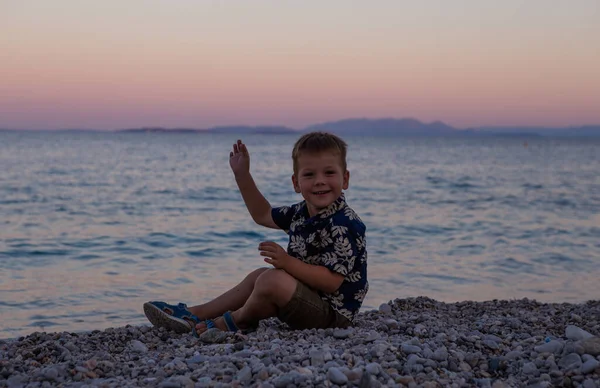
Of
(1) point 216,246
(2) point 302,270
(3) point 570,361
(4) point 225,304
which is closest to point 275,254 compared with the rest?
(2) point 302,270

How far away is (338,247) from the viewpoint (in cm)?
429


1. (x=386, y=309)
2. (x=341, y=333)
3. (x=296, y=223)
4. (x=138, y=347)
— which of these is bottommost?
(x=386, y=309)

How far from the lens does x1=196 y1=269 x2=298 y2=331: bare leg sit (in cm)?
423

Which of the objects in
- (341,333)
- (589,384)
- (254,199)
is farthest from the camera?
(254,199)

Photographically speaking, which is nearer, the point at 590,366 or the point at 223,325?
the point at 590,366

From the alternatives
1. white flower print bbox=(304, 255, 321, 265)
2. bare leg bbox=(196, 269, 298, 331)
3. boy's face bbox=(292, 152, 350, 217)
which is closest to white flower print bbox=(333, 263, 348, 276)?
white flower print bbox=(304, 255, 321, 265)

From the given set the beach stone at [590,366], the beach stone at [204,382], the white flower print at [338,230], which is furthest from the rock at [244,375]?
the beach stone at [590,366]

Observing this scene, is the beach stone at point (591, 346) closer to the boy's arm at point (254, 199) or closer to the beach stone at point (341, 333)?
the beach stone at point (341, 333)

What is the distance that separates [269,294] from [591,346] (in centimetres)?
194

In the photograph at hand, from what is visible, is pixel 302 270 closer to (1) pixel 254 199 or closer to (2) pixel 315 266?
(2) pixel 315 266

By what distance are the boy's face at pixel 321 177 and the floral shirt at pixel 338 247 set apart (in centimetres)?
7

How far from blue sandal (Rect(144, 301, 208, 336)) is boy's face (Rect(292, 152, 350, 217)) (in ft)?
4.10

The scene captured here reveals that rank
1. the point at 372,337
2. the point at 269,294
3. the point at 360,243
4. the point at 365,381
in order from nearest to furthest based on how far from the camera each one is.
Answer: the point at 365,381 → the point at 372,337 → the point at 269,294 → the point at 360,243

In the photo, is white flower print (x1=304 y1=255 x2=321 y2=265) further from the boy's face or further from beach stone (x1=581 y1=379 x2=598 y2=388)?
beach stone (x1=581 y1=379 x2=598 y2=388)
